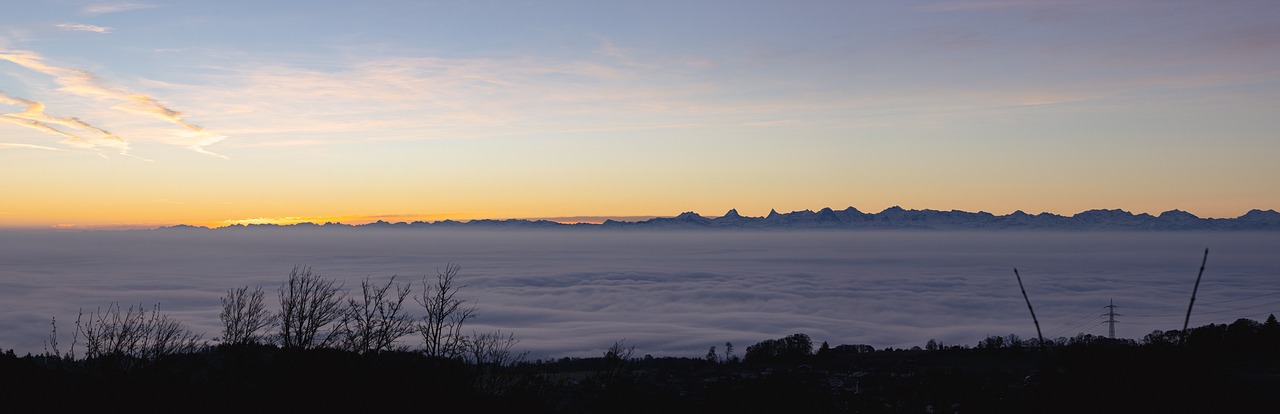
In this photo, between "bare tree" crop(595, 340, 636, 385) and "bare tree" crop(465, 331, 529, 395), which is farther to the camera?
"bare tree" crop(595, 340, 636, 385)

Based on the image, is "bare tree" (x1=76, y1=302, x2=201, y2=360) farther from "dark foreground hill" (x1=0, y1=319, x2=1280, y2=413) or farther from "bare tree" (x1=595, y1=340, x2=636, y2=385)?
"bare tree" (x1=595, y1=340, x2=636, y2=385)

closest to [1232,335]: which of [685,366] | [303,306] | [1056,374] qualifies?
[685,366]

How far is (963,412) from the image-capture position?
73.0 metres

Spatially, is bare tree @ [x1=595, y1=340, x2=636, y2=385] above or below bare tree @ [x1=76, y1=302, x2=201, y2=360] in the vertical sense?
below

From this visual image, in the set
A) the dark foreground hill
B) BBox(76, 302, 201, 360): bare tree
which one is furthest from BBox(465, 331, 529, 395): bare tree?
BBox(76, 302, 201, 360): bare tree

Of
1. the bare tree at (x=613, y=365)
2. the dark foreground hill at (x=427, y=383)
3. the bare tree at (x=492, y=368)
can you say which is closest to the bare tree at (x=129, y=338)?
the dark foreground hill at (x=427, y=383)

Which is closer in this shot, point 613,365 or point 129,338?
point 613,365

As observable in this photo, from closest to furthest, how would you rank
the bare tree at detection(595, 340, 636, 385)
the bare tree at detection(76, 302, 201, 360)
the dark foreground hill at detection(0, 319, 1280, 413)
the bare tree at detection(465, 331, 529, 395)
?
the dark foreground hill at detection(0, 319, 1280, 413) → the bare tree at detection(465, 331, 529, 395) → the bare tree at detection(76, 302, 201, 360) → the bare tree at detection(595, 340, 636, 385)

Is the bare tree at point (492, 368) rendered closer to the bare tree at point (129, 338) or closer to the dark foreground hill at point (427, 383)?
the dark foreground hill at point (427, 383)

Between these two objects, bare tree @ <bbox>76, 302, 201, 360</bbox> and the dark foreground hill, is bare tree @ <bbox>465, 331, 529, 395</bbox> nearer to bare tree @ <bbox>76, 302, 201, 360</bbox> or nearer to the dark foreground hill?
the dark foreground hill

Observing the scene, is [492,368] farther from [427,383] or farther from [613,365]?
[613,365]

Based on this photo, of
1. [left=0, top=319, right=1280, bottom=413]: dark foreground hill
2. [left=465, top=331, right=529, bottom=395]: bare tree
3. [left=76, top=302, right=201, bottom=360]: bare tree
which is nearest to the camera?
[left=0, top=319, right=1280, bottom=413]: dark foreground hill

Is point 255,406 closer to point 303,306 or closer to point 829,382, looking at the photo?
point 303,306

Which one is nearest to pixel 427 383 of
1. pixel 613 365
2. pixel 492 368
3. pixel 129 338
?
pixel 492 368
